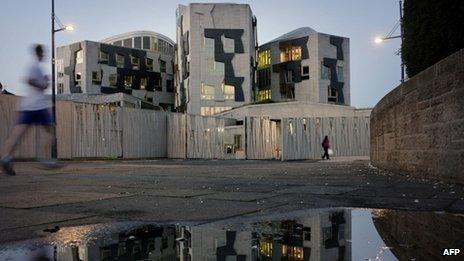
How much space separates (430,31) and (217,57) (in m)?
52.9

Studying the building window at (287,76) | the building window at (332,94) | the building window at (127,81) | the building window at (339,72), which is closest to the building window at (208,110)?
the building window at (287,76)

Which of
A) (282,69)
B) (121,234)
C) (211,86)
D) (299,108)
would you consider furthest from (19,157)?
(282,69)

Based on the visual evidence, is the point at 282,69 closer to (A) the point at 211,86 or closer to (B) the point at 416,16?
(A) the point at 211,86

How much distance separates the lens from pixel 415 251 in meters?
2.24

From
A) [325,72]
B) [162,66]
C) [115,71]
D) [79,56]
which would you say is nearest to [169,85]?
[162,66]

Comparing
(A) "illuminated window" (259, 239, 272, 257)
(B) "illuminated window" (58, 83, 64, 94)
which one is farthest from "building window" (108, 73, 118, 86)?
(A) "illuminated window" (259, 239, 272, 257)

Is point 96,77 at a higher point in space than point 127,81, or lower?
higher

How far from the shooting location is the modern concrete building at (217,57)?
58375 millimetres

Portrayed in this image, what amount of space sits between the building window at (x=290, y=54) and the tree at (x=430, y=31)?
187 feet

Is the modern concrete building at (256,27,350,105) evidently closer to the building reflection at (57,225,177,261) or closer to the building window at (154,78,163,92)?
the building window at (154,78,163,92)

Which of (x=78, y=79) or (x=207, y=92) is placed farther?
(x=78, y=79)

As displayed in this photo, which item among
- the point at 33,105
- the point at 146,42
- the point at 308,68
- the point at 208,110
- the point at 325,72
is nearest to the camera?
the point at 33,105

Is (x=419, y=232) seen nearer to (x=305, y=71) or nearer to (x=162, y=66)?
(x=305, y=71)

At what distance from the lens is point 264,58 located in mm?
69062
